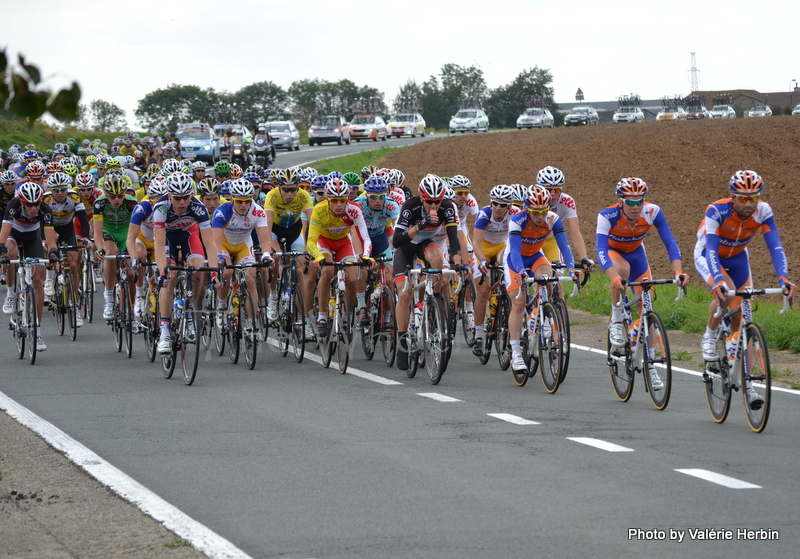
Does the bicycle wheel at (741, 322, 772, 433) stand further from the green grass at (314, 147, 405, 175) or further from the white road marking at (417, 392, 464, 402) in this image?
the green grass at (314, 147, 405, 175)

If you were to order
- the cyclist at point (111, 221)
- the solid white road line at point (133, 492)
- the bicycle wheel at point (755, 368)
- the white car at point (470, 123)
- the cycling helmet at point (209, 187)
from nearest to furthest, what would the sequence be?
1. the solid white road line at point (133, 492)
2. the bicycle wheel at point (755, 368)
3. the cycling helmet at point (209, 187)
4. the cyclist at point (111, 221)
5. the white car at point (470, 123)

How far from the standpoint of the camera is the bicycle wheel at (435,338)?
11.6 m

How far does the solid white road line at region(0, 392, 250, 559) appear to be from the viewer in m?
6.10

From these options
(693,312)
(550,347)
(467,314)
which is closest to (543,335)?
(550,347)

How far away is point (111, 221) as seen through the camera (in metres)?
16.3

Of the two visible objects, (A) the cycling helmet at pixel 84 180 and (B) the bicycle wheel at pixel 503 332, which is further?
(A) the cycling helmet at pixel 84 180

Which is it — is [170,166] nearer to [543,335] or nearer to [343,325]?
[343,325]

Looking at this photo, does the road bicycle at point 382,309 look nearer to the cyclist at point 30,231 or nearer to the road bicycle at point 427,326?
the road bicycle at point 427,326

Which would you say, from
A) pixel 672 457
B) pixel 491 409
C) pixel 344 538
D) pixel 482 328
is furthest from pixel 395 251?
pixel 344 538

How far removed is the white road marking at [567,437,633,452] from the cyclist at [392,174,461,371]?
12.1 ft

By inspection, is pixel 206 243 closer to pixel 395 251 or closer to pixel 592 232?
pixel 395 251

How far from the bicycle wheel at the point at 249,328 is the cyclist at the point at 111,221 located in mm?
3168

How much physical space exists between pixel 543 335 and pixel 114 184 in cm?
727

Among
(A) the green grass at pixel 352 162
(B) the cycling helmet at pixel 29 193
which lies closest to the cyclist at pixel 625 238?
(B) the cycling helmet at pixel 29 193
